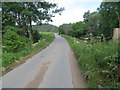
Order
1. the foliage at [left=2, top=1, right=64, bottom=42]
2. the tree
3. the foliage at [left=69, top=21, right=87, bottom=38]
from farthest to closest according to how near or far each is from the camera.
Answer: the foliage at [left=69, top=21, right=87, bottom=38] → the tree → the foliage at [left=2, top=1, right=64, bottom=42]

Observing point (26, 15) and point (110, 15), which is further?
point (110, 15)

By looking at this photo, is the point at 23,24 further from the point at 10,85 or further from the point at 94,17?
the point at 94,17

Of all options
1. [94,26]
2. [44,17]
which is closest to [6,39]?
[44,17]

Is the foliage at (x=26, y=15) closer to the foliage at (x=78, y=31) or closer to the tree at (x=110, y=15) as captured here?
the tree at (x=110, y=15)

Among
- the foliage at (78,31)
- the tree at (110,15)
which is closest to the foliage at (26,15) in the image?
the tree at (110,15)

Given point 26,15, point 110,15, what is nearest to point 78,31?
point 110,15

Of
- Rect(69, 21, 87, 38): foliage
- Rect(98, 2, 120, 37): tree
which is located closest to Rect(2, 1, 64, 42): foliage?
Rect(98, 2, 120, 37): tree

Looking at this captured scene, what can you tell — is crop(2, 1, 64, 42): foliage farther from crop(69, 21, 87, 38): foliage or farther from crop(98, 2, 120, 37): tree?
crop(69, 21, 87, 38): foliage

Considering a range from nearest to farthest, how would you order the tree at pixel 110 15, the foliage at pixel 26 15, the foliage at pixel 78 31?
1. the foliage at pixel 26 15
2. the tree at pixel 110 15
3. the foliage at pixel 78 31

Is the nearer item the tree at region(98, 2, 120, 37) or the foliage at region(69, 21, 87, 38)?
the tree at region(98, 2, 120, 37)

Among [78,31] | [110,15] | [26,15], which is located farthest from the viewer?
[78,31]

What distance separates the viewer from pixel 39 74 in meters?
5.18

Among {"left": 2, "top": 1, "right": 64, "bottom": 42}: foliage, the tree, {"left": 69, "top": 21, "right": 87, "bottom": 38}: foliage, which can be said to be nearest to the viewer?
{"left": 2, "top": 1, "right": 64, "bottom": 42}: foliage

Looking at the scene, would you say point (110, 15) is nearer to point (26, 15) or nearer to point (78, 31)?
point (78, 31)
